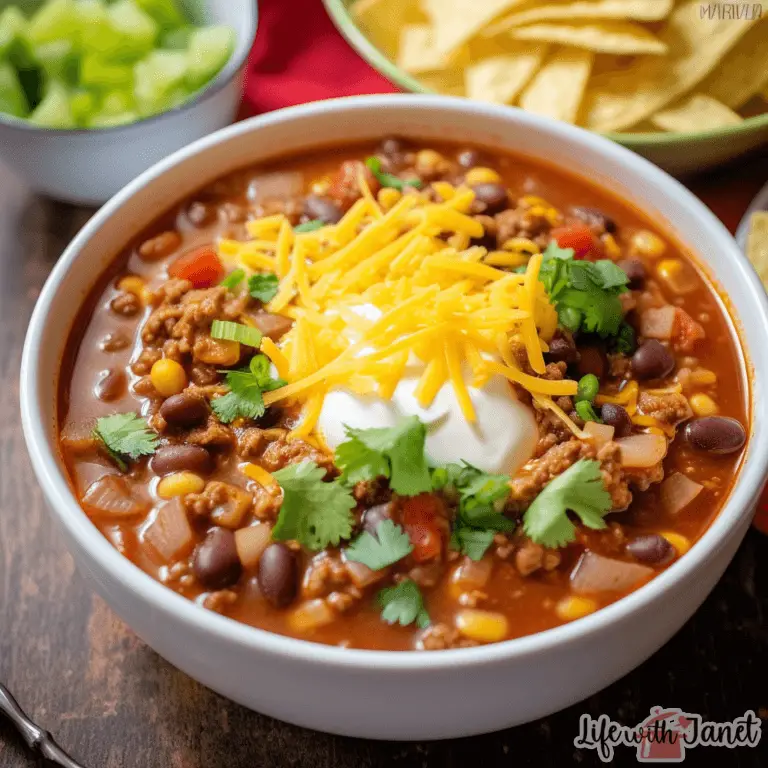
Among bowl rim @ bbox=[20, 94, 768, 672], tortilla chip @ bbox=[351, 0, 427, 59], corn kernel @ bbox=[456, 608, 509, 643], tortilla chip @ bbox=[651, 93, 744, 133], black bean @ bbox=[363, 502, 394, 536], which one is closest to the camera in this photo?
bowl rim @ bbox=[20, 94, 768, 672]

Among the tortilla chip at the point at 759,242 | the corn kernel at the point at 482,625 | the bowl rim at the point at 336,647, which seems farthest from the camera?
the tortilla chip at the point at 759,242

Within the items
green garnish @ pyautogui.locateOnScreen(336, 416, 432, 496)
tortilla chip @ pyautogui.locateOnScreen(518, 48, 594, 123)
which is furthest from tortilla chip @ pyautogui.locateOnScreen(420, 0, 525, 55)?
green garnish @ pyautogui.locateOnScreen(336, 416, 432, 496)

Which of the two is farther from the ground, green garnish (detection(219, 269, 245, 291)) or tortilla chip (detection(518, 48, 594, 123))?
tortilla chip (detection(518, 48, 594, 123))

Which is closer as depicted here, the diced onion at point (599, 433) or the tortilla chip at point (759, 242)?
the diced onion at point (599, 433)

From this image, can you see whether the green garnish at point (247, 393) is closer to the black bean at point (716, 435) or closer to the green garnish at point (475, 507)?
the green garnish at point (475, 507)

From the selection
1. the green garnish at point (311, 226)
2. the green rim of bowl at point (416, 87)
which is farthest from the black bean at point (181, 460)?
the green rim of bowl at point (416, 87)

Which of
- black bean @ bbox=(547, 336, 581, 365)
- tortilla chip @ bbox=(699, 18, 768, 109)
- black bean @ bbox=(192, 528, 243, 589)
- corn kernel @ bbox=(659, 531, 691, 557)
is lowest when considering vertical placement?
black bean @ bbox=(192, 528, 243, 589)

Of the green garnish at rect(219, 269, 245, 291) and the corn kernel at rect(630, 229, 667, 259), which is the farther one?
the corn kernel at rect(630, 229, 667, 259)

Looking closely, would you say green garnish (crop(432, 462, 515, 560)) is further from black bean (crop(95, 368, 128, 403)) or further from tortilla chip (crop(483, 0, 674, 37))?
tortilla chip (crop(483, 0, 674, 37))
